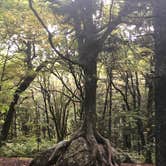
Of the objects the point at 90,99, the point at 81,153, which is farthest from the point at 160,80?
the point at 90,99

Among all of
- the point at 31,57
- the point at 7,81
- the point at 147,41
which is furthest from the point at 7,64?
the point at 147,41

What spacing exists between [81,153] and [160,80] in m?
5.42

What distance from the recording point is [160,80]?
18.0 ft

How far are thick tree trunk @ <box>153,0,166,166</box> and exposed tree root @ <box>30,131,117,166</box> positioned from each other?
4844 millimetres

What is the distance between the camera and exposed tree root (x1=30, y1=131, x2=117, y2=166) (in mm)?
10234

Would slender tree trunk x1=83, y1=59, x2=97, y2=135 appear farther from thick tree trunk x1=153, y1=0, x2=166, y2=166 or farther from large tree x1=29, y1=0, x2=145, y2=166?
thick tree trunk x1=153, y1=0, x2=166, y2=166

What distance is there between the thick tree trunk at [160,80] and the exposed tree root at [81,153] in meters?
4.84

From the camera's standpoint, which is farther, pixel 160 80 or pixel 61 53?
pixel 61 53

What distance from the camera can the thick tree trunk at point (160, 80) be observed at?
17.8ft

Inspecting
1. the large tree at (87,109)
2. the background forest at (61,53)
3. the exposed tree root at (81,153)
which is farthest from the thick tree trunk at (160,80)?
the exposed tree root at (81,153)

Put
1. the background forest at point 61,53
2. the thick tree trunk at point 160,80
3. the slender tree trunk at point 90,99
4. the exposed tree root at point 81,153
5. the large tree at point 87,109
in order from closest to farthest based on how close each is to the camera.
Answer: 1. the thick tree trunk at point 160,80
2. the exposed tree root at point 81,153
3. the large tree at point 87,109
4. the slender tree trunk at point 90,99
5. the background forest at point 61,53

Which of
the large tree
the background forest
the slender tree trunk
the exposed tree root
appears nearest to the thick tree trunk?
the background forest

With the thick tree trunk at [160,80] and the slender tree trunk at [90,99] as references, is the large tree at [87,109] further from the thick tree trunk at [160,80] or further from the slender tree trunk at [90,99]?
the thick tree trunk at [160,80]

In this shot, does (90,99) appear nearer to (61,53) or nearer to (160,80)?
(61,53)
